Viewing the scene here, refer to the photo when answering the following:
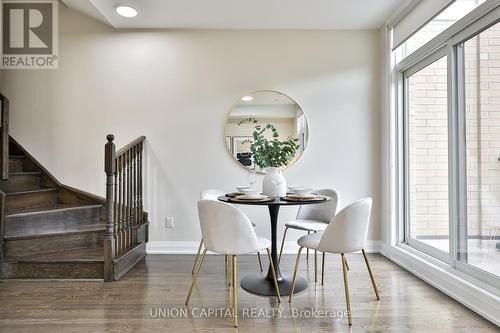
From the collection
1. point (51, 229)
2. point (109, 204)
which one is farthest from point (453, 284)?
point (51, 229)

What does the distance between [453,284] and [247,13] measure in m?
3.04

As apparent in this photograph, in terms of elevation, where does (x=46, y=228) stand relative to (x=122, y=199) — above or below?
below

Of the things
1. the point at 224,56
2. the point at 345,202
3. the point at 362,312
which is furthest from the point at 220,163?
the point at 362,312

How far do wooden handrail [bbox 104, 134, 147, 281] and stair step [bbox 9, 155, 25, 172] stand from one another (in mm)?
1318

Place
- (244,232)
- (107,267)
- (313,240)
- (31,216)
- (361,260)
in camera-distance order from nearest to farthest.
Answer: (244,232), (313,240), (107,267), (31,216), (361,260)

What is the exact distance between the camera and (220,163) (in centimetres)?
357

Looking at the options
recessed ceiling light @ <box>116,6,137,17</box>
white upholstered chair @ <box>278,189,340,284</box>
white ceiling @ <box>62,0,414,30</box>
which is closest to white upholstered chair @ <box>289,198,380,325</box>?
white upholstered chair @ <box>278,189,340,284</box>

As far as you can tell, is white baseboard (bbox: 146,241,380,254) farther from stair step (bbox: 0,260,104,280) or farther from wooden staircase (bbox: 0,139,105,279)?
stair step (bbox: 0,260,104,280)

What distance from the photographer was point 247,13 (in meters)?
3.21

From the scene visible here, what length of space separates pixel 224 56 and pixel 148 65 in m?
0.88

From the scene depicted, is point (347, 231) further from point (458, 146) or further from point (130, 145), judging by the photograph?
point (130, 145)

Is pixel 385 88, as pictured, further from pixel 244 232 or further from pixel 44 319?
pixel 44 319

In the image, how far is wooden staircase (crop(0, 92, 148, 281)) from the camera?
2633 mm

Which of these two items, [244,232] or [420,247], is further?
[420,247]
